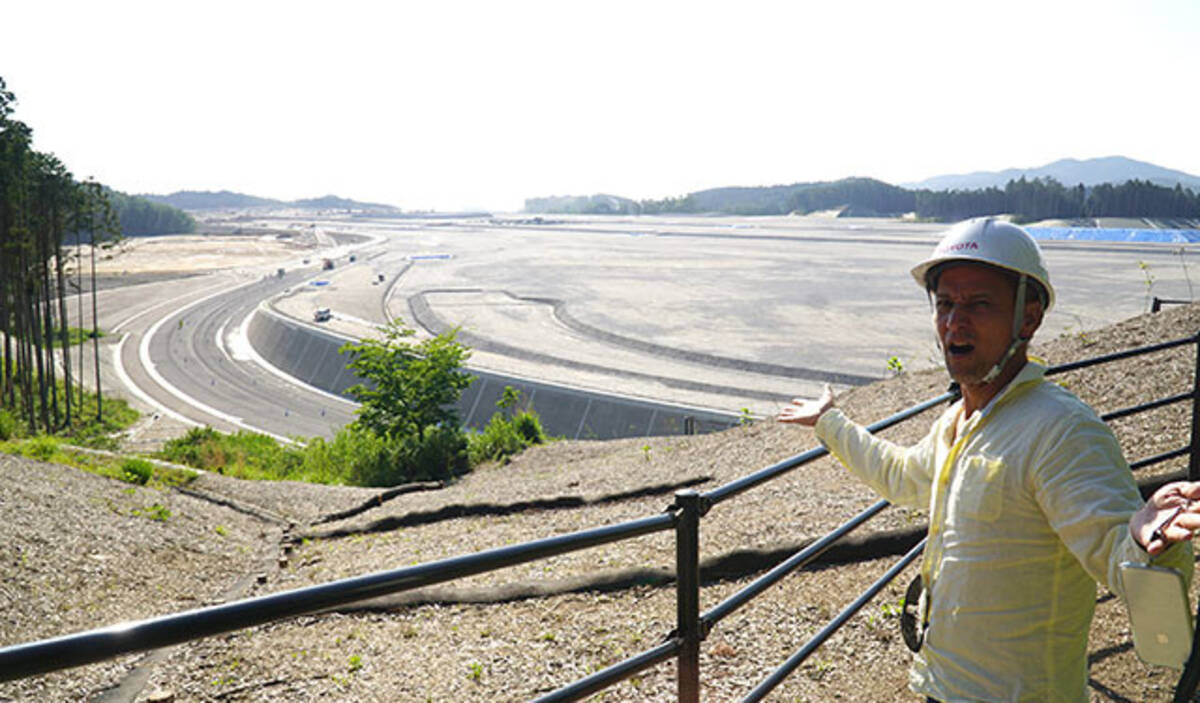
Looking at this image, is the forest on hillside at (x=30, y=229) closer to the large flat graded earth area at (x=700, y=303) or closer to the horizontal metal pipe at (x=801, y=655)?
the large flat graded earth area at (x=700, y=303)

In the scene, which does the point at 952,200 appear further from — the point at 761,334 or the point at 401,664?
the point at 401,664

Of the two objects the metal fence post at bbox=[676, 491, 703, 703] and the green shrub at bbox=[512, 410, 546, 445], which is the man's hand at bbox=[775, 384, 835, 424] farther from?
the green shrub at bbox=[512, 410, 546, 445]

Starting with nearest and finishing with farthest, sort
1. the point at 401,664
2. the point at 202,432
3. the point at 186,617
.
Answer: the point at 186,617, the point at 401,664, the point at 202,432

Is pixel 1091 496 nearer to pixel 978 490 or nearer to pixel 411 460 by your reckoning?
pixel 978 490

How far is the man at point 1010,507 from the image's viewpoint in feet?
6.18

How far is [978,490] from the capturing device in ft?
6.98

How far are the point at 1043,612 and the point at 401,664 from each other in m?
5.66

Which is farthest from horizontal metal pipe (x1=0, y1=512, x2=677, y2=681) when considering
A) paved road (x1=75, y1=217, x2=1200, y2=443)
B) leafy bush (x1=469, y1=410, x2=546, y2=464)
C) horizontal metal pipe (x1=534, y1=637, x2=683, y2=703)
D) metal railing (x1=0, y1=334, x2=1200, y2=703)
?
paved road (x1=75, y1=217, x2=1200, y2=443)

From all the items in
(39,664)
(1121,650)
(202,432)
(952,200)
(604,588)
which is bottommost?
(202,432)

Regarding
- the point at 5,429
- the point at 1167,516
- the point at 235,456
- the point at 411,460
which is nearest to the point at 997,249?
the point at 1167,516

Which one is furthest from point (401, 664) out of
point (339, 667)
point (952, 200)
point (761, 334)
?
point (952, 200)

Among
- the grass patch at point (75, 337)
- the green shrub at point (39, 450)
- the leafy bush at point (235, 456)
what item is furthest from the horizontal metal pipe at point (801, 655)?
the grass patch at point (75, 337)

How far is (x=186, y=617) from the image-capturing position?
5.20 feet

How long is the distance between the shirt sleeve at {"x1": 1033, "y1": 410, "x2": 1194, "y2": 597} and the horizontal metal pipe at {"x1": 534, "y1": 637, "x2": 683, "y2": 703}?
1.06 metres
